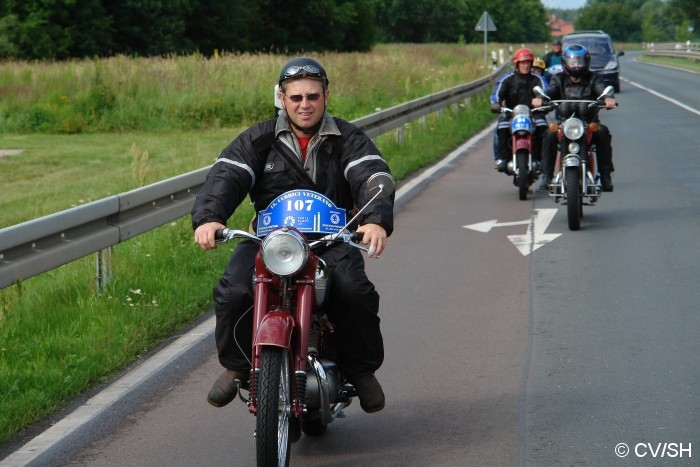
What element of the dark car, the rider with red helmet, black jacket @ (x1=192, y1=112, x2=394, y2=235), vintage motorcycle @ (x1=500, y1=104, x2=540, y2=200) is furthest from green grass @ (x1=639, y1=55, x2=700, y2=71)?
black jacket @ (x1=192, y1=112, x2=394, y2=235)

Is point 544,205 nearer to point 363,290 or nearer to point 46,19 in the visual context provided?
point 363,290

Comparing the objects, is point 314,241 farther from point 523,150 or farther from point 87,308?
point 523,150

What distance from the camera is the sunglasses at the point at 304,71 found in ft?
19.1

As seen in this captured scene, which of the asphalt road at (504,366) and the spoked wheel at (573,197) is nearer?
the asphalt road at (504,366)

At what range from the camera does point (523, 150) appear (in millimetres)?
15117

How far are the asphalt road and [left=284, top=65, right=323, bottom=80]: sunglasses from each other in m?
1.65

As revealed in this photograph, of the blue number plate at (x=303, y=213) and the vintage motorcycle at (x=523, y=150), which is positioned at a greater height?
the blue number plate at (x=303, y=213)

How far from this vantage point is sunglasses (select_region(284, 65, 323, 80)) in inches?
229

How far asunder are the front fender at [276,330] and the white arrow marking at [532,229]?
6.49 m

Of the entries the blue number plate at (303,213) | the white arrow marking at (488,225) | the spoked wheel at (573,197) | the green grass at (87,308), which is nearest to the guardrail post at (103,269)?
the green grass at (87,308)

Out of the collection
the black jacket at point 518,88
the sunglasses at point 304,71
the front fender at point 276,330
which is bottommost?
the front fender at point 276,330

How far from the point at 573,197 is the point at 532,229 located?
22.8 inches

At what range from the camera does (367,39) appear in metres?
94.0

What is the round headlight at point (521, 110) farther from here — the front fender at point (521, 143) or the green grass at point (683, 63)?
the green grass at point (683, 63)
